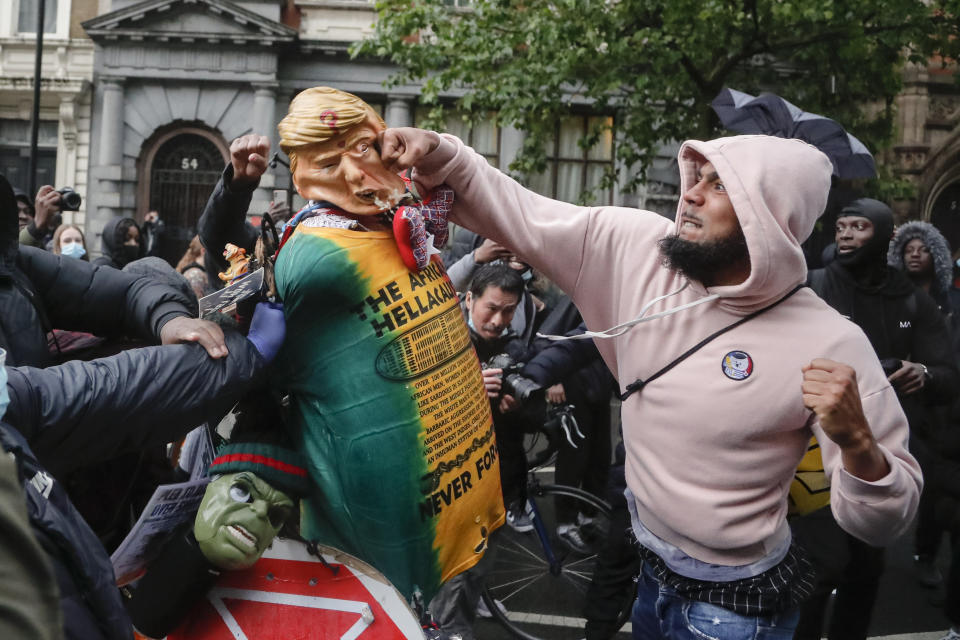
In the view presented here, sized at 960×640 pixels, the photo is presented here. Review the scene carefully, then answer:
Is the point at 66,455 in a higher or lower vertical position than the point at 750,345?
lower

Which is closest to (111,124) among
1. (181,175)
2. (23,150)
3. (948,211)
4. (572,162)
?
(181,175)

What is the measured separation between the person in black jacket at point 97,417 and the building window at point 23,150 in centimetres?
1856

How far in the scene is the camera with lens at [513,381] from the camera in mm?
4012

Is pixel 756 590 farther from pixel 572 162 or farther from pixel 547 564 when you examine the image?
pixel 572 162

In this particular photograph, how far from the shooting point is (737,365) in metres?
2.14

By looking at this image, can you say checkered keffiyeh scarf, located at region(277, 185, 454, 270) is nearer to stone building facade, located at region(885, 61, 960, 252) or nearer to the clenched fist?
the clenched fist

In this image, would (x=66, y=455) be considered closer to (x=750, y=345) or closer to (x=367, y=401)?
(x=367, y=401)

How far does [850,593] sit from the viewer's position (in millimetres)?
3826

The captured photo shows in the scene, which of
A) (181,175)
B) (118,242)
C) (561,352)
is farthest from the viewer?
(181,175)

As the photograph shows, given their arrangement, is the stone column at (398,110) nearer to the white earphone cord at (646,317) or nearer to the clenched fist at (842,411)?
the white earphone cord at (646,317)

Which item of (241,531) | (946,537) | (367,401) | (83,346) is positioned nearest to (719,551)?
(367,401)

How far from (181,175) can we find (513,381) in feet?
51.1

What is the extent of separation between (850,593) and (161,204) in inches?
656

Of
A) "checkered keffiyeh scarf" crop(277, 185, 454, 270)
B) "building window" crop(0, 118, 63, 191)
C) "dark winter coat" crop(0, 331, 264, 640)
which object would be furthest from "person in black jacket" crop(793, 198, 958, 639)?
"building window" crop(0, 118, 63, 191)
